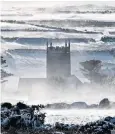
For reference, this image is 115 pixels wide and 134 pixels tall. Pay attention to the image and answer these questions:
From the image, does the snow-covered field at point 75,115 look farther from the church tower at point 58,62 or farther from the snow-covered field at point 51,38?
the church tower at point 58,62

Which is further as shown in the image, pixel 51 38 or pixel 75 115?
pixel 51 38

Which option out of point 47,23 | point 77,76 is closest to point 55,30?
point 47,23

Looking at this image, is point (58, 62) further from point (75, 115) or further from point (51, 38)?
point (75, 115)

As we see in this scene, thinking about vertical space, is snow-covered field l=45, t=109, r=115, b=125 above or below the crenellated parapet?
below

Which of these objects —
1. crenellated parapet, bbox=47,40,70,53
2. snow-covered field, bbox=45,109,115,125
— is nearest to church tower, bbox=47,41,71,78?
A: crenellated parapet, bbox=47,40,70,53

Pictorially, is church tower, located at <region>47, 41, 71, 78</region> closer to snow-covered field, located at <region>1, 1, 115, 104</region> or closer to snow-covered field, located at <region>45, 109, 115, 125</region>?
snow-covered field, located at <region>1, 1, 115, 104</region>

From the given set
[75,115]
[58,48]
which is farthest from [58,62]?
[75,115]

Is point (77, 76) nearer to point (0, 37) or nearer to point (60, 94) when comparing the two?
point (60, 94)

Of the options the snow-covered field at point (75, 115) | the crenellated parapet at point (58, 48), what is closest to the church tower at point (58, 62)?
the crenellated parapet at point (58, 48)
